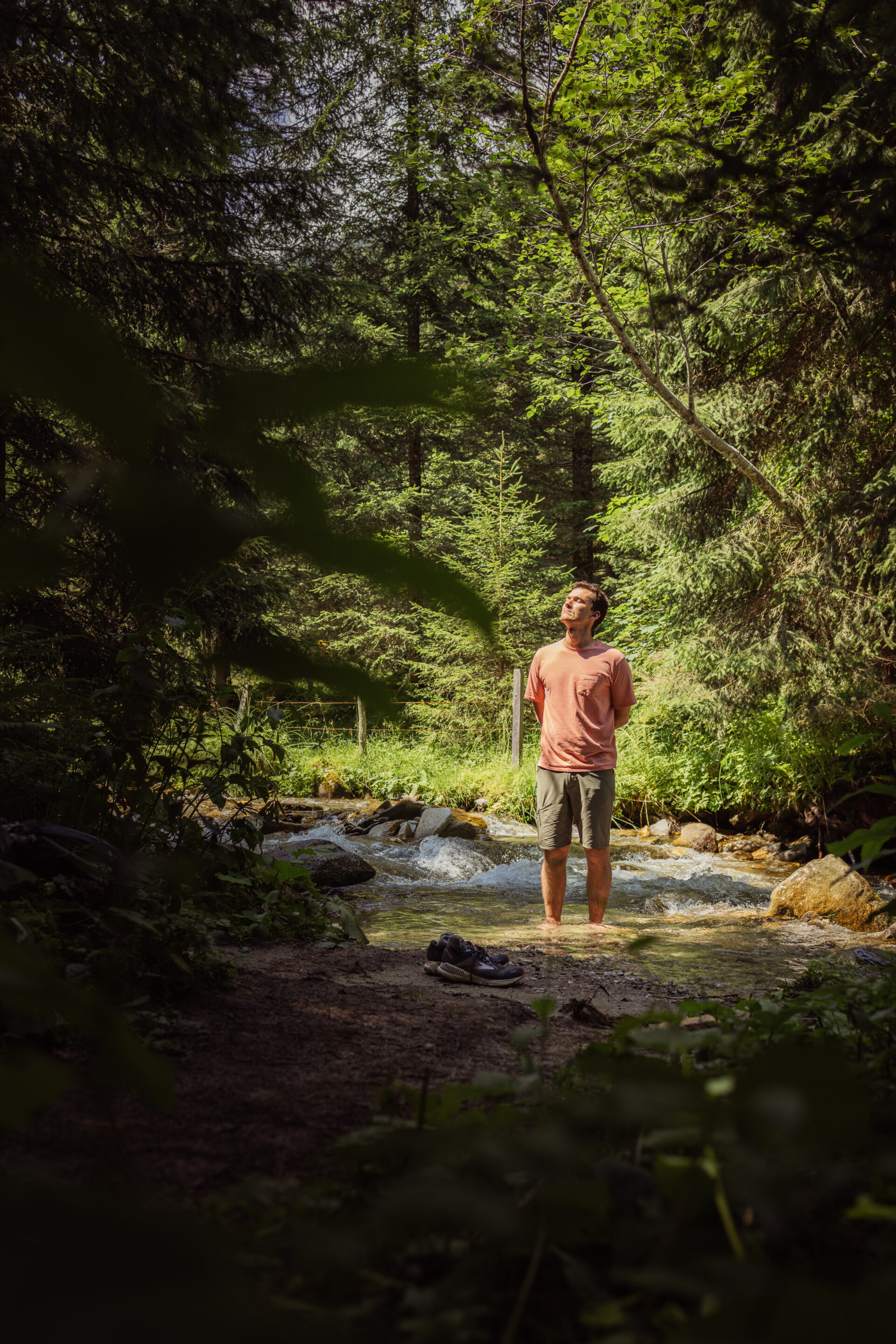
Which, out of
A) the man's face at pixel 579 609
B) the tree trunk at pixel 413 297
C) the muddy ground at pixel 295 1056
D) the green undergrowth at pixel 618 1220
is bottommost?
the muddy ground at pixel 295 1056

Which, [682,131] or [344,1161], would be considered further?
[682,131]

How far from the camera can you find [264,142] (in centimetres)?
465

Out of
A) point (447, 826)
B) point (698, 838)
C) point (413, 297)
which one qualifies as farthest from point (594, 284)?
point (413, 297)

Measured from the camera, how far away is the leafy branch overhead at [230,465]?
0.74 metres

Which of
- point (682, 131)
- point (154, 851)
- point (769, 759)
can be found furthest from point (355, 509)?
point (769, 759)

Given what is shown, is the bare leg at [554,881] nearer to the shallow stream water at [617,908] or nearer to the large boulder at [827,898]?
the shallow stream water at [617,908]

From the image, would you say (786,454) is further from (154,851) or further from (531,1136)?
(531,1136)

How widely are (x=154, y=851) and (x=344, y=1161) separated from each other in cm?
229

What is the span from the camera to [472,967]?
373 cm

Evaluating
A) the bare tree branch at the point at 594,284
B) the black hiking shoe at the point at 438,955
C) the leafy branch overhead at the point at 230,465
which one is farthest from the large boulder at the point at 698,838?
the leafy branch overhead at the point at 230,465

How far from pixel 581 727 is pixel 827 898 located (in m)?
2.65

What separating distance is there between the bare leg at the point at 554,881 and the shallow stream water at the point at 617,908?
125 millimetres

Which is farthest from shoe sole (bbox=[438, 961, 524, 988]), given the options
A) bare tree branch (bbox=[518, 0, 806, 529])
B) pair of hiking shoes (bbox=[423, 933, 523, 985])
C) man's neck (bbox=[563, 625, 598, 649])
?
bare tree branch (bbox=[518, 0, 806, 529])

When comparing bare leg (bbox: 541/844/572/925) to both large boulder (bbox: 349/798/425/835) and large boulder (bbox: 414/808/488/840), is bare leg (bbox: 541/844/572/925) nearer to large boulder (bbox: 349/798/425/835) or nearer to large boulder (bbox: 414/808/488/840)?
large boulder (bbox: 414/808/488/840)
